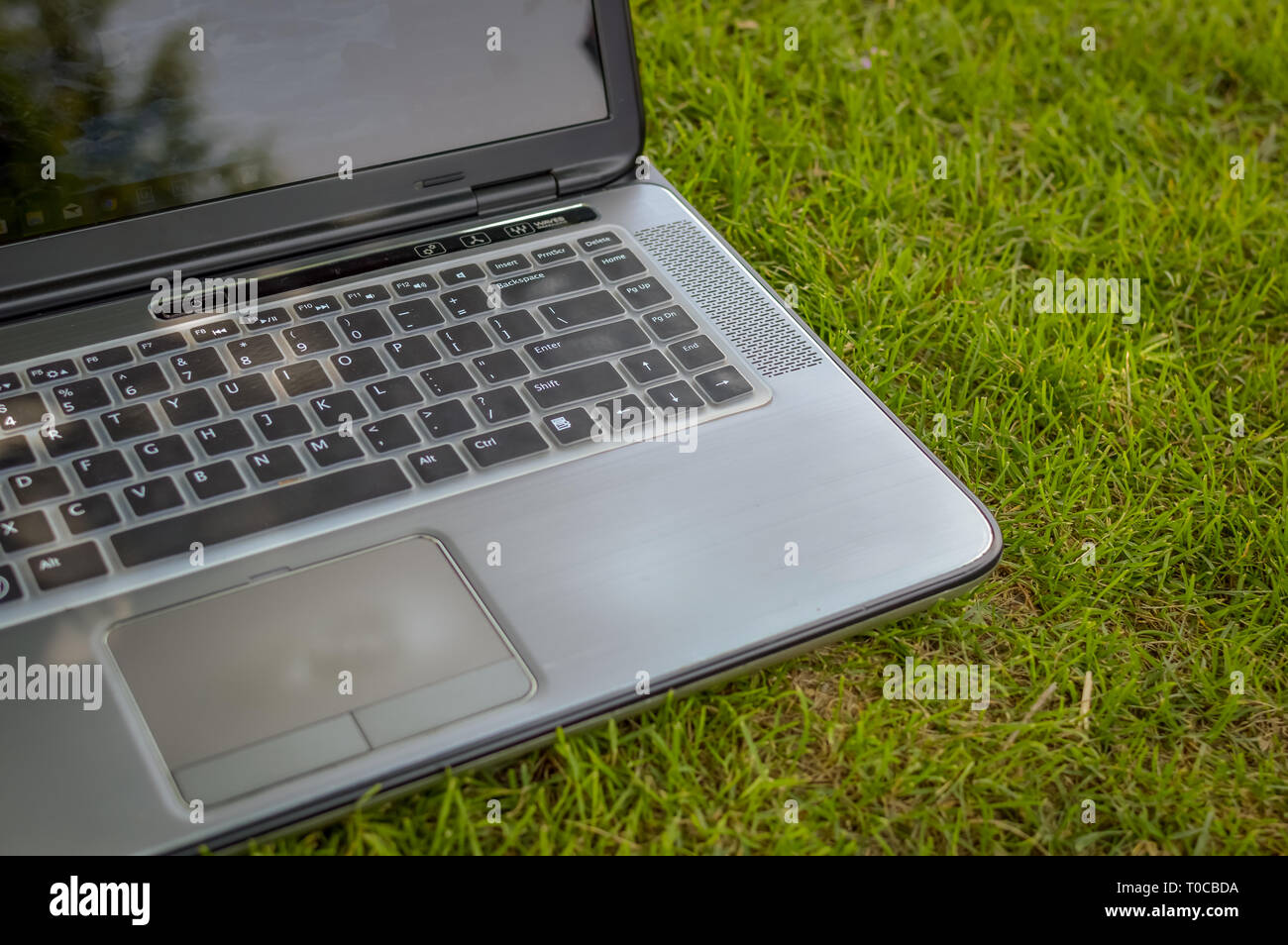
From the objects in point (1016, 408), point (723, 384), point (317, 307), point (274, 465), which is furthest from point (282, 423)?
point (1016, 408)

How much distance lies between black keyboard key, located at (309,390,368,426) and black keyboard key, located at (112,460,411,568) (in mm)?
54

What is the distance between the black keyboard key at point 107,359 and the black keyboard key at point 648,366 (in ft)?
1.40

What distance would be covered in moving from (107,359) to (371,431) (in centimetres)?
24

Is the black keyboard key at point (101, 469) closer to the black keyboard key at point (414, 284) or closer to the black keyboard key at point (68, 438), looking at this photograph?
the black keyboard key at point (68, 438)

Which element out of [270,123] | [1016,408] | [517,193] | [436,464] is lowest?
[1016,408]

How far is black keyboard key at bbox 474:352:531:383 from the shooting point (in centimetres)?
99

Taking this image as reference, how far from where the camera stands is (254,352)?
99 cm

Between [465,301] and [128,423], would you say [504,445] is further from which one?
[128,423]

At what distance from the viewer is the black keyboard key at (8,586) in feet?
2.64

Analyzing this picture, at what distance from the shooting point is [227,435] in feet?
3.01

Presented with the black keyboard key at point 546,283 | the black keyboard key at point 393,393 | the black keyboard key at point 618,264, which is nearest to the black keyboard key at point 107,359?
the black keyboard key at point 393,393

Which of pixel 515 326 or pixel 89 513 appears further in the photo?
pixel 515 326

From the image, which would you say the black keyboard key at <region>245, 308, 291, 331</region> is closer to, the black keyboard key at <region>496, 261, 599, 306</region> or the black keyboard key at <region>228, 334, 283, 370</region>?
the black keyboard key at <region>228, 334, 283, 370</region>

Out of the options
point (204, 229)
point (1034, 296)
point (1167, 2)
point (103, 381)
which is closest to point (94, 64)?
point (204, 229)
